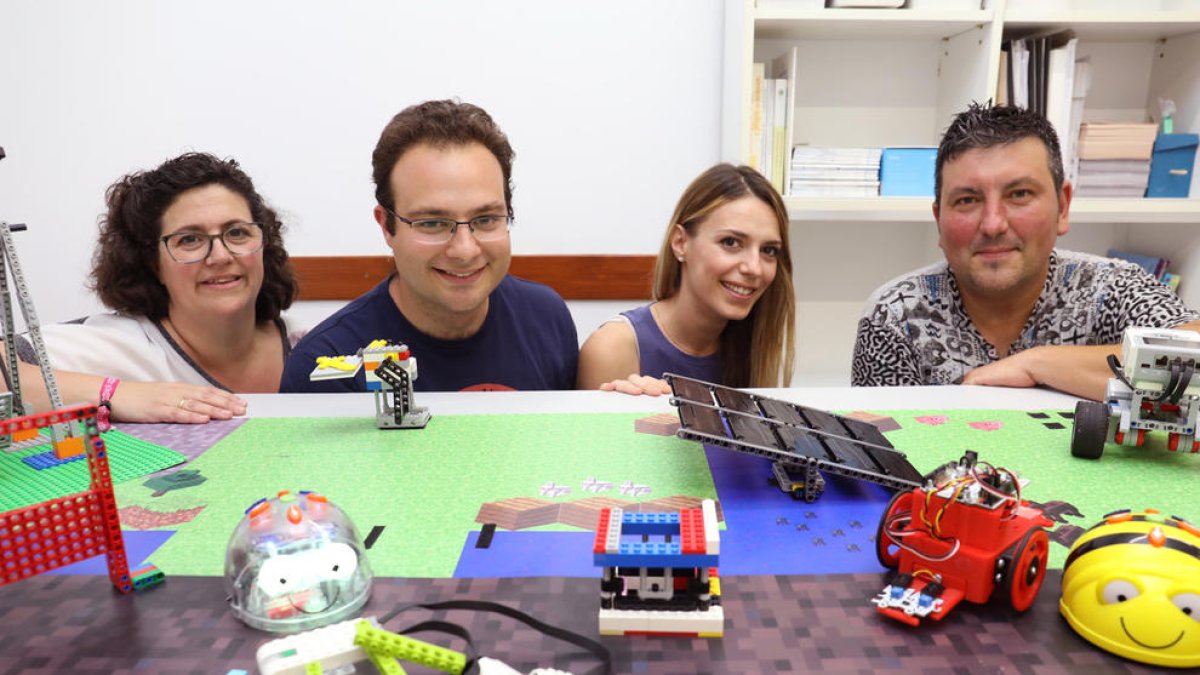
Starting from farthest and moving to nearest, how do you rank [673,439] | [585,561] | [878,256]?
[878,256] → [673,439] → [585,561]

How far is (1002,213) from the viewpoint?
1.74 metres

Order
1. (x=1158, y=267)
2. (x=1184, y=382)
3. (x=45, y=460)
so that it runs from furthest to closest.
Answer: (x=1158, y=267) → (x=45, y=460) → (x=1184, y=382)

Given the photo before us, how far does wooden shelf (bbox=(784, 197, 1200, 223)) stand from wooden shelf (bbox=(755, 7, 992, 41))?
0.54 metres

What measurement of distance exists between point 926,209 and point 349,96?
203cm

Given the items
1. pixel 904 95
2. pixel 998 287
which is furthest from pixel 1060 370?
pixel 904 95

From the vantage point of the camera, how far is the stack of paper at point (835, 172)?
2.47 m

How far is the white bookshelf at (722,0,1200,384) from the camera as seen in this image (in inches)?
92.6

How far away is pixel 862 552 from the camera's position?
0.95 meters

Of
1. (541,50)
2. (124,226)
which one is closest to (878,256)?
(541,50)

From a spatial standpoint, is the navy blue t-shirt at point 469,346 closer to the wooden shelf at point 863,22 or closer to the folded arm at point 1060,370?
the folded arm at point 1060,370

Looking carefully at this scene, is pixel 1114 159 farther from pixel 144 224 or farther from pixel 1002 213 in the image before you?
pixel 144 224

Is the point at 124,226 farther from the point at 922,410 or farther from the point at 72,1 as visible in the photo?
the point at 922,410

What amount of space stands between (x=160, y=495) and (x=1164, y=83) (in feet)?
10.4

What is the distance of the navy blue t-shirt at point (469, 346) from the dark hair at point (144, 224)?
13.8 inches
